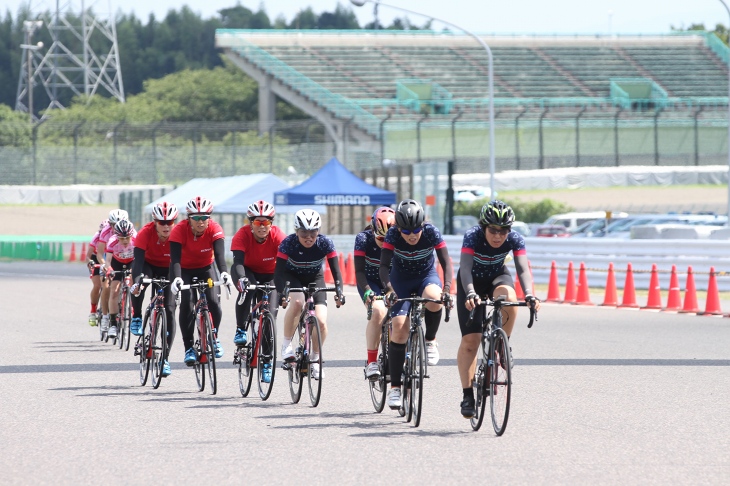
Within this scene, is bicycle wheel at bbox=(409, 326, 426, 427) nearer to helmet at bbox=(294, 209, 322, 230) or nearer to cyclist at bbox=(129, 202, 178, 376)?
helmet at bbox=(294, 209, 322, 230)

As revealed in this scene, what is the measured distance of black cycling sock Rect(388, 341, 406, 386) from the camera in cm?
998

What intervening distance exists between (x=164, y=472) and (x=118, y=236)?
9146 mm

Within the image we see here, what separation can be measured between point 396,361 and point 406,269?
736mm

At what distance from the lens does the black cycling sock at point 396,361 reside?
393 inches

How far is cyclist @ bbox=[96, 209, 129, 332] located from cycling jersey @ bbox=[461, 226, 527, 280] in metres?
7.78

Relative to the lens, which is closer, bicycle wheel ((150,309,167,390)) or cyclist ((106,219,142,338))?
bicycle wheel ((150,309,167,390))

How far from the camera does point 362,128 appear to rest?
6500 centimetres

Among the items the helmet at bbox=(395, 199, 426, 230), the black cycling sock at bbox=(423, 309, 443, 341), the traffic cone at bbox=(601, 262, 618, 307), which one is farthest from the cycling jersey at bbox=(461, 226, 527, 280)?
the traffic cone at bbox=(601, 262, 618, 307)

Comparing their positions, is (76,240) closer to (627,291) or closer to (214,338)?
(627,291)

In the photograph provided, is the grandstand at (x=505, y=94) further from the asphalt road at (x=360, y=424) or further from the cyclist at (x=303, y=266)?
the cyclist at (x=303, y=266)

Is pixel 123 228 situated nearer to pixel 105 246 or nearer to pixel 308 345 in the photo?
pixel 105 246

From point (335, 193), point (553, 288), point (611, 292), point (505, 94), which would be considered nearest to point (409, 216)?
point (611, 292)

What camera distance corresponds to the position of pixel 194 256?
481 inches

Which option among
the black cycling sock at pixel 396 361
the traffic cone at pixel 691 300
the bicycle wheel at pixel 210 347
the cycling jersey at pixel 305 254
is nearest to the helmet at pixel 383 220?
the cycling jersey at pixel 305 254
